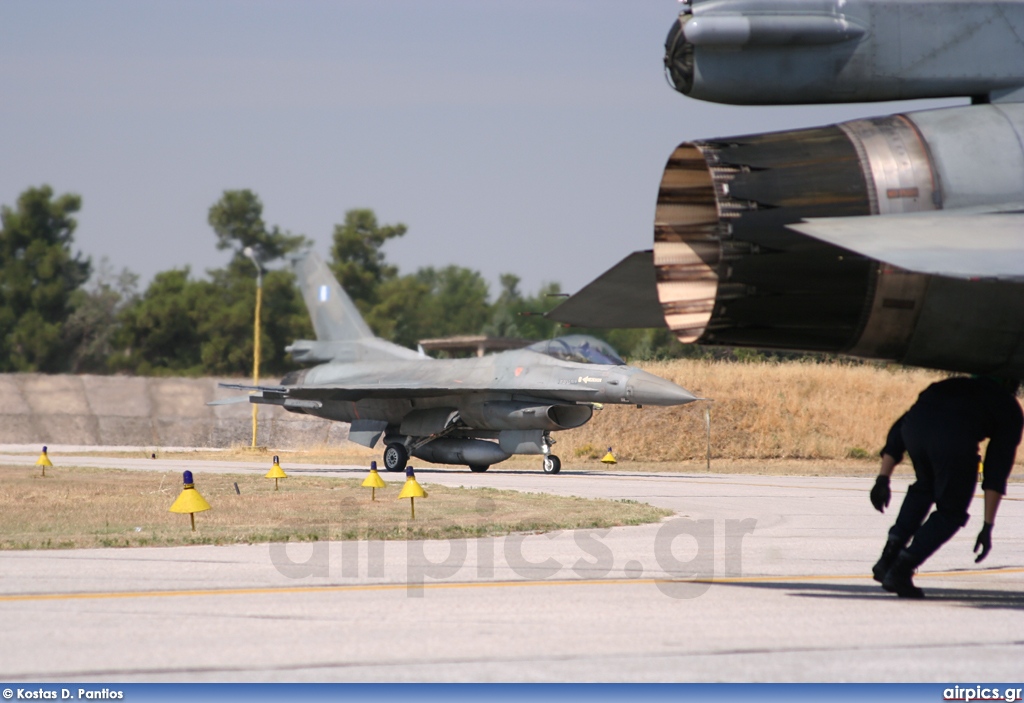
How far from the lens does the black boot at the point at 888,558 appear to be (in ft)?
26.1

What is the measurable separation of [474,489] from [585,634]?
12.7 metres

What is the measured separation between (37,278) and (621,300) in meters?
63.2

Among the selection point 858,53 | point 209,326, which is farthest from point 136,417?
point 858,53

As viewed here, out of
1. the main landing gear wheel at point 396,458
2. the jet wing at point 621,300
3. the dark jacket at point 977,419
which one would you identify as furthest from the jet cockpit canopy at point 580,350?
the dark jacket at point 977,419

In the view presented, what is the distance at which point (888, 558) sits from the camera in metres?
8.05

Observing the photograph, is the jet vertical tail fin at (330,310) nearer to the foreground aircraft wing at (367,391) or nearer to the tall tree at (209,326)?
the foreground aircraft wing at (367,391)

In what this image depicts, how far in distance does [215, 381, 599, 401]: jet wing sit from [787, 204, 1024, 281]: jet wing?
1786cm

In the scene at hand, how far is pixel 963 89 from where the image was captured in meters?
7.88

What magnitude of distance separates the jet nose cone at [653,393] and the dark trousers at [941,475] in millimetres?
16220

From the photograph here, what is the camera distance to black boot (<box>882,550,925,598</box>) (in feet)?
25.4

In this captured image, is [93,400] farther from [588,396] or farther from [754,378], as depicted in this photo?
[588,396]

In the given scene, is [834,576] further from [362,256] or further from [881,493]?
[362,256]

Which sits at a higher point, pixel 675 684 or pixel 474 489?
pixel 675 684

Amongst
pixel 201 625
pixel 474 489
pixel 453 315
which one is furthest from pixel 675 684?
pixel 453 315
